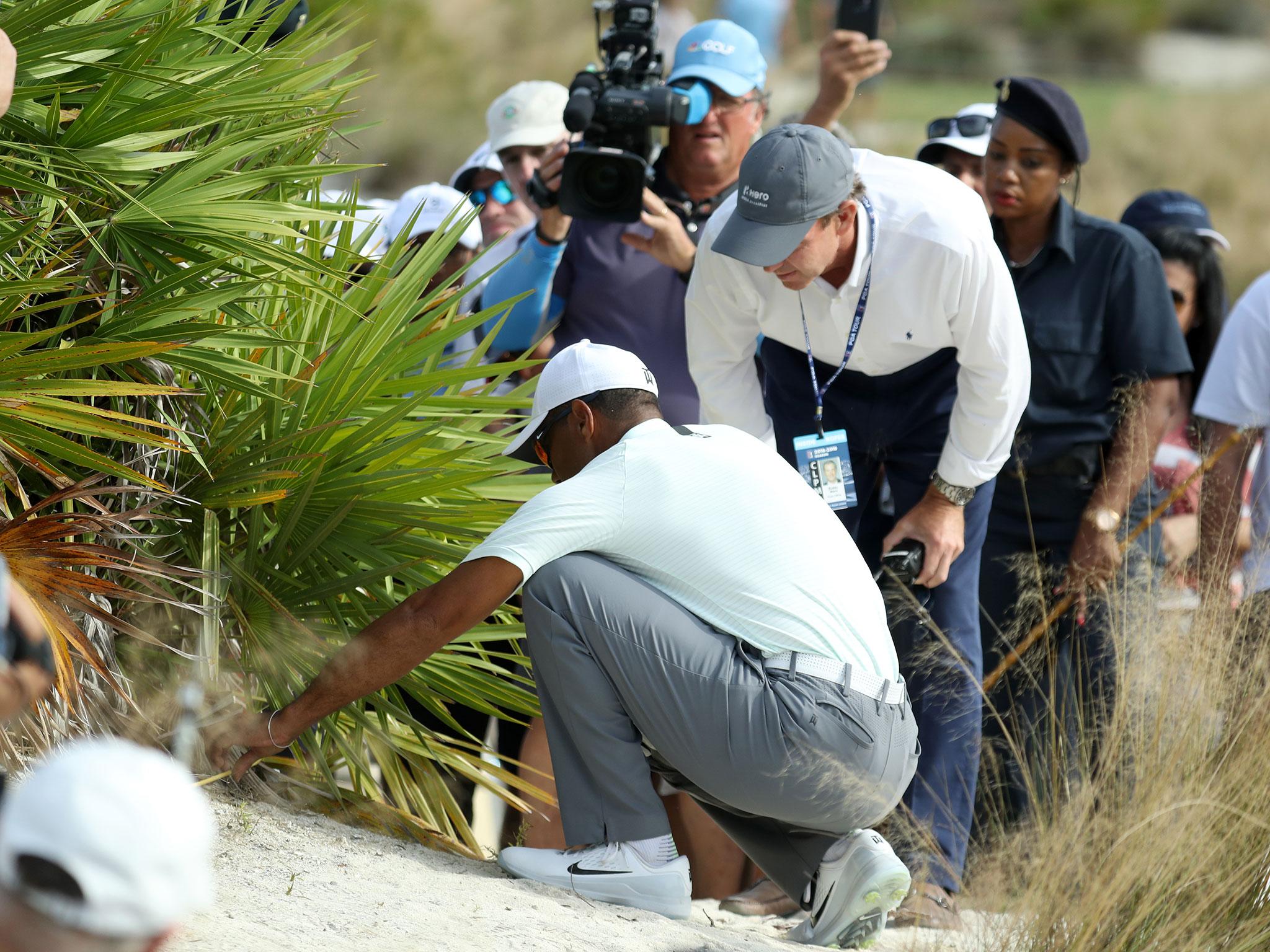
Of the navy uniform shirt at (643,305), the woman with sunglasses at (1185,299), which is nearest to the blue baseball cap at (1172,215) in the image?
the woman with sunglasses at (1185,299)

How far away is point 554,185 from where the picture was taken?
425 centimetres

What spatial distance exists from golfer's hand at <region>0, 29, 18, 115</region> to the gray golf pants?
4.11ft

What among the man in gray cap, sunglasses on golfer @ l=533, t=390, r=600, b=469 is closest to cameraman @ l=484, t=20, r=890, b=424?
the man in gray cap

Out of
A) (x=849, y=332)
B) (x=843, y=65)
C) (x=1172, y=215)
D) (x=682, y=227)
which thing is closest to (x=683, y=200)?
(x=682, y=227)

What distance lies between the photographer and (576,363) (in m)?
3.02

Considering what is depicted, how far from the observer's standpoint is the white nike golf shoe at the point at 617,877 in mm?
2916

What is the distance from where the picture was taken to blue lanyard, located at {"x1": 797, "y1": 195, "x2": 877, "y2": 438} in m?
3.45

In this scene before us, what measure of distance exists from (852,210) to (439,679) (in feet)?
4.68

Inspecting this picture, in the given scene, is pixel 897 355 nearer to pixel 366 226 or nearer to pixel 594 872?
pixel 594 872

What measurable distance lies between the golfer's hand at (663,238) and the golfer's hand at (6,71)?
6.19 ft

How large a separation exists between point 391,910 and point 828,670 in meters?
0.94

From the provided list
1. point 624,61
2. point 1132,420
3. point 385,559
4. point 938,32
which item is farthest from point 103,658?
point 938,32

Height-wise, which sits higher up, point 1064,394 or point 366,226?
point 366,226

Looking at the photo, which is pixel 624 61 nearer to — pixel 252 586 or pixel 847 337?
pixel 847 337
